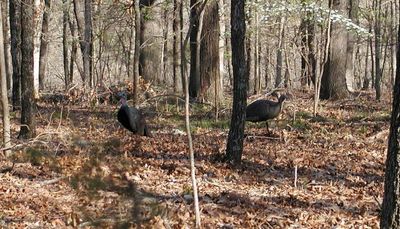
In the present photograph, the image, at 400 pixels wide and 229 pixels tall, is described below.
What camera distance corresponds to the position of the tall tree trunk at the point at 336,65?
19.0m

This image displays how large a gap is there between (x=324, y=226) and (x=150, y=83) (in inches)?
481

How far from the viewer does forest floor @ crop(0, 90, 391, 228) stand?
3035 mm

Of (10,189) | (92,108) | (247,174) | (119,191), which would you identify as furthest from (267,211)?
(92,108)

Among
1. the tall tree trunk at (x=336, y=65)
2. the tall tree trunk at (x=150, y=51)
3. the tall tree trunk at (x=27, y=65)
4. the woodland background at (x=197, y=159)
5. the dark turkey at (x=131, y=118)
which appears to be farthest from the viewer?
the tall tree trunk at (x=150, y=51)

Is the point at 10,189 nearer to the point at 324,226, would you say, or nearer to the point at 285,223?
the point at 285,223

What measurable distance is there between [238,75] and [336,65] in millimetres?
10530

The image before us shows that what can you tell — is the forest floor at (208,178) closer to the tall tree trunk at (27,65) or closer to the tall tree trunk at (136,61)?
the tall tree trunk at (27,65)

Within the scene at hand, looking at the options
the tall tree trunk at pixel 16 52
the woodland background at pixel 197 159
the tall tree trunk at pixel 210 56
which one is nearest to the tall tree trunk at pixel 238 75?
the woodland background at pixel 197 159

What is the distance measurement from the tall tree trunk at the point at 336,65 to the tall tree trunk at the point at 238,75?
10.1 metres

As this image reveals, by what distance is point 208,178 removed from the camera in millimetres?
9375

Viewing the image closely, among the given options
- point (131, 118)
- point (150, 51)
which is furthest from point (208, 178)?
point (150, 51)

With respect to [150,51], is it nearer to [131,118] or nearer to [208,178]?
[131,118]

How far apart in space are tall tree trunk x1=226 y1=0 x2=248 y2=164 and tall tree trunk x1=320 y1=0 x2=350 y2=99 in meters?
10.1

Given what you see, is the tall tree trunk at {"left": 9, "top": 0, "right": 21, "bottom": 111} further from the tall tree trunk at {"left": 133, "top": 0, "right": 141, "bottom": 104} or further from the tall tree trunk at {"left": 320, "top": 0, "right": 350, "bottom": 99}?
the tall tree trunk at {"left": 320, "top": 0, "right": 350, "bottom": 99}
